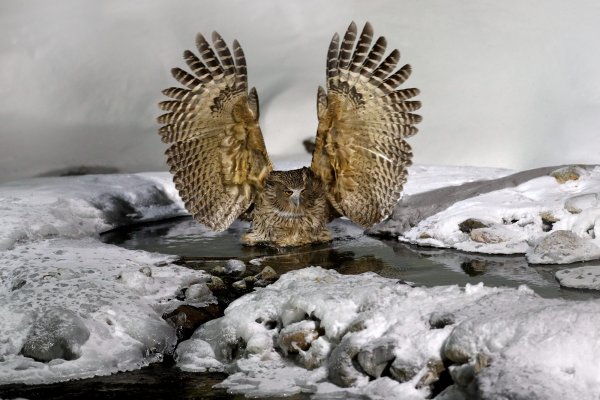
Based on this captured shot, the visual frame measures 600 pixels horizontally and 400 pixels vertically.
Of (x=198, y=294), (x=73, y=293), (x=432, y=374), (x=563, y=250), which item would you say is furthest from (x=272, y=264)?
(x=432, y=374)

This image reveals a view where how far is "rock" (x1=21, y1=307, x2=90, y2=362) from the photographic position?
161 inches

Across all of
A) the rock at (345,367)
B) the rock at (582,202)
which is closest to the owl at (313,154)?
the rock at (582,202)

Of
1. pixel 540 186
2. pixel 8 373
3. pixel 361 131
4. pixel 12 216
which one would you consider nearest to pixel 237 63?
pixel 361 131

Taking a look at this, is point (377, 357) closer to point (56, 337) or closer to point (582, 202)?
point (56, 337)

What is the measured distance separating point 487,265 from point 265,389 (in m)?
1.85

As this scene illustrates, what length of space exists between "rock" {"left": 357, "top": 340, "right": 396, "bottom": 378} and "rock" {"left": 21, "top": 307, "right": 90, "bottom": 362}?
1.29 m

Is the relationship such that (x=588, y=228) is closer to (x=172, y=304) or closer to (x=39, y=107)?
(x=172, y=304)

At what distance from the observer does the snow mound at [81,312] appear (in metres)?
4.09

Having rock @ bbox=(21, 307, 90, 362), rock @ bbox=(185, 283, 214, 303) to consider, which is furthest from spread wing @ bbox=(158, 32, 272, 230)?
rock @ bbox=(21, 307, 90, 362)

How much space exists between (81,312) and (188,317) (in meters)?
0.50

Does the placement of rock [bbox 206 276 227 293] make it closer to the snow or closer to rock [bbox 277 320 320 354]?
the snow

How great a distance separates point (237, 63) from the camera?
5.86 meters

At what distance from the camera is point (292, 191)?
19.3 feet

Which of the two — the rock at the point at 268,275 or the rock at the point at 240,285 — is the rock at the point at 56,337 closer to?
the rock at the point at 240,285
